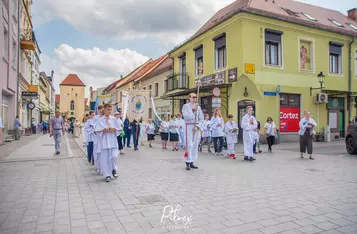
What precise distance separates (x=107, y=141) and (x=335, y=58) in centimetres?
2005

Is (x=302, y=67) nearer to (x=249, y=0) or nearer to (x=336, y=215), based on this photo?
(x=249, y=0)

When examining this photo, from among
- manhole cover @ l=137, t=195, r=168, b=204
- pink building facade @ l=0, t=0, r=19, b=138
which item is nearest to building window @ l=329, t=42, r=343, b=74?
manhole cover @ l=137, t=195, r=168, b=204

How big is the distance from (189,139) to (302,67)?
14.4 m

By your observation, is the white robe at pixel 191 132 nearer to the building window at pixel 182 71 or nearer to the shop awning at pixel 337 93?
the shop awning at pixel 337 93

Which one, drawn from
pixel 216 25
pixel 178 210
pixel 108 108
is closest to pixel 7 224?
pixel 178 210

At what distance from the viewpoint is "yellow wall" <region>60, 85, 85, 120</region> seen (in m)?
79.1

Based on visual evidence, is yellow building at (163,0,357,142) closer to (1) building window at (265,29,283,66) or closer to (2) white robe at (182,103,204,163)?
(1) building window at (265,29,283,66)

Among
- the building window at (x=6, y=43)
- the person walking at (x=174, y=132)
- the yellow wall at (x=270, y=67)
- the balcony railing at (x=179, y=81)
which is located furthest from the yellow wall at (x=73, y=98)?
the person walking at (x=174, y=132)

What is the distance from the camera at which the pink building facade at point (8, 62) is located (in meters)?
17.0

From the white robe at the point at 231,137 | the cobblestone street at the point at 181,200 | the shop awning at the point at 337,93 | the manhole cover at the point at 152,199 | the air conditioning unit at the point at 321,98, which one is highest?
the shop awning at the point at 337,93

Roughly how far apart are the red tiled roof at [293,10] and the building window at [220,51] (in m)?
1.01

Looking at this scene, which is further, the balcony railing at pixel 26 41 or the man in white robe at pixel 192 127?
the balcony railing at pixel 26 41

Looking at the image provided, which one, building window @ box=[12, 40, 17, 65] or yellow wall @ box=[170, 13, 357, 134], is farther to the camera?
building window @ box=[12, 40, 17, 65]

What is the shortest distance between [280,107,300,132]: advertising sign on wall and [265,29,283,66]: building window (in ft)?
10.2
